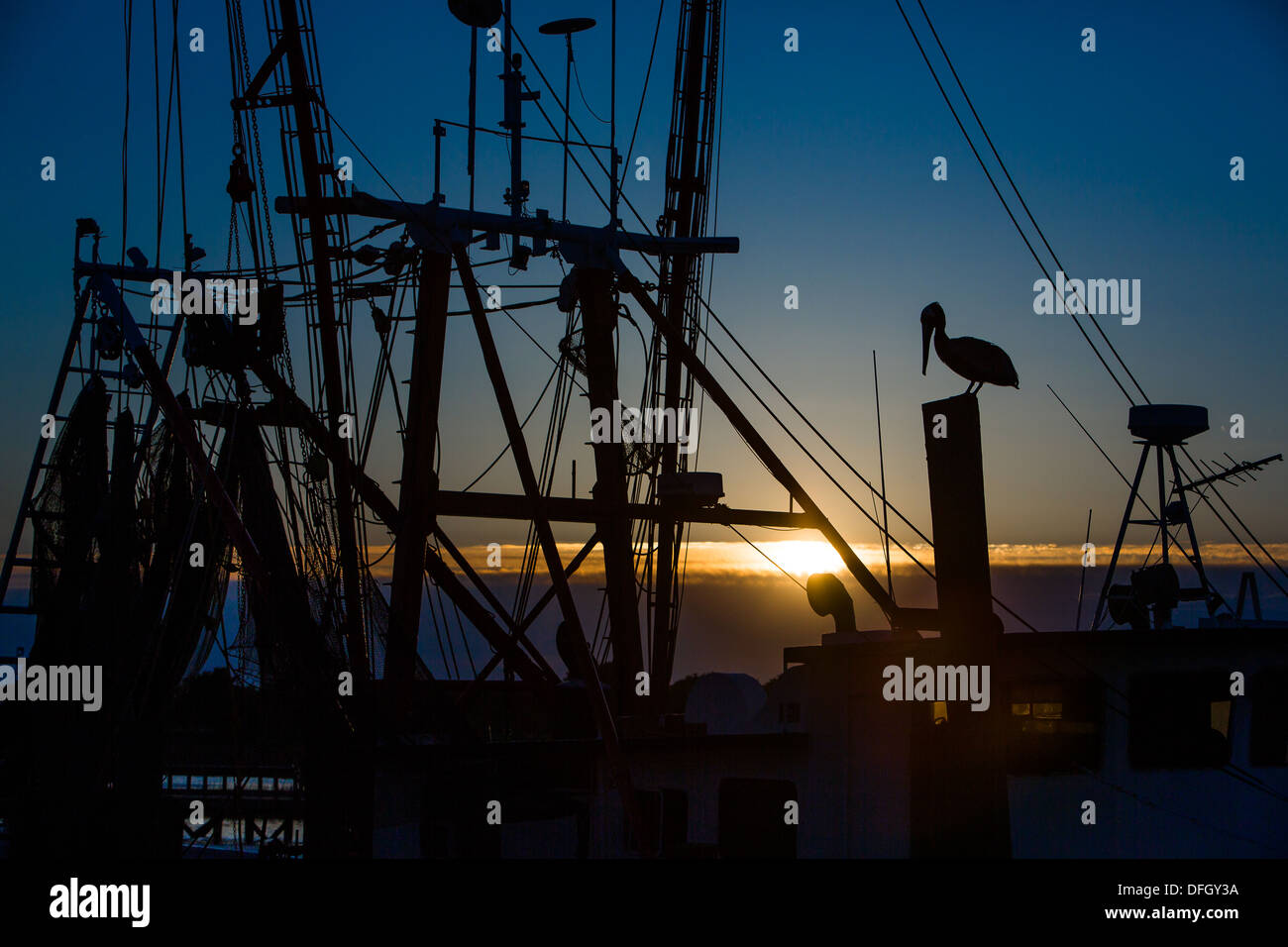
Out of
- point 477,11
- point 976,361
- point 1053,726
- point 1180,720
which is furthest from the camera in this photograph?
point 477,11

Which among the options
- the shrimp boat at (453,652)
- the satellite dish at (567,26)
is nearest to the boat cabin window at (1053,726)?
the shrimp boat at (453,652)

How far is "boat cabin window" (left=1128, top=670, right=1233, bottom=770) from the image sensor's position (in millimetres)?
17812

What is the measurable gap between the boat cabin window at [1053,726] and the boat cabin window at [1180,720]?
0.62 meters

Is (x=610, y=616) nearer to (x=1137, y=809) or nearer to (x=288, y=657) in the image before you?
(x=288, y=657)

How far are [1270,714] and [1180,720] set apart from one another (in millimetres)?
1510

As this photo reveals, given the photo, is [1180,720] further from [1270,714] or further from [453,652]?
[453,652]

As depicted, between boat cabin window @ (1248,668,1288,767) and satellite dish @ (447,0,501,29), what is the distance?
50.4ft

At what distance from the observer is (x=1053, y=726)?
17266 millimetres

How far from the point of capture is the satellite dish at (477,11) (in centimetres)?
2230

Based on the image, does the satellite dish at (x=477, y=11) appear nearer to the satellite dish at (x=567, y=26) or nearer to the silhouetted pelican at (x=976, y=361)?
the satellite dish at (x=567, y=26)

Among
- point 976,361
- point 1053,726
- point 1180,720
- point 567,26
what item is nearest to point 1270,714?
point 1180,720

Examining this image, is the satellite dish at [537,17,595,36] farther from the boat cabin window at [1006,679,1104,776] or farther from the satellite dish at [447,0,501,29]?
the boat cabin window at [1006,679,1104,776]

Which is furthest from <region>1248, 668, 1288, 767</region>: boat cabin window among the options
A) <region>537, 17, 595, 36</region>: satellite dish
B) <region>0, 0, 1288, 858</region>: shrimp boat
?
<region>537, 17, 595, 36</region>: satellite dish

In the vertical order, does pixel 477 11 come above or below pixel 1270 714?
above
